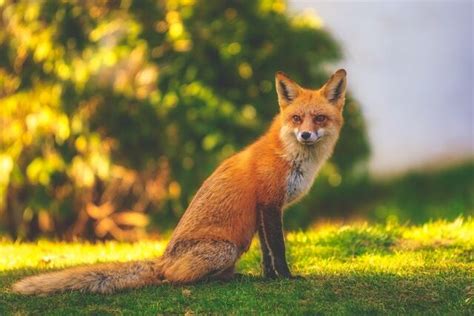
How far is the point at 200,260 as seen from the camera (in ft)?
20.7

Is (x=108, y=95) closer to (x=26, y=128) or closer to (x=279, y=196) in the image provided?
(x=26, y=128)

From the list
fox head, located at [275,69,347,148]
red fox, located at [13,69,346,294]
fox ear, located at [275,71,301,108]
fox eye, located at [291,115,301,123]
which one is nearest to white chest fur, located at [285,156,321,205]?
red fox, located at [13,69,346,294]

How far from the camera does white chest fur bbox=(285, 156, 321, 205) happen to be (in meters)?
6.62

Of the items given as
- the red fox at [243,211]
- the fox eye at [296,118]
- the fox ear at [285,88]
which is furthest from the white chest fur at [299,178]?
the fox ear at [285,88]

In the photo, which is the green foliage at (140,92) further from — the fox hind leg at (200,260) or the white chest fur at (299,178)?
the fox hind leg at (200,260)

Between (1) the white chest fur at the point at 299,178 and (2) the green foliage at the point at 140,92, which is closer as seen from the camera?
(1) the white chest fur at the point at 299,178

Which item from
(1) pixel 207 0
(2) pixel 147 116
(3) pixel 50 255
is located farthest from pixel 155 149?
(3) pixel 50 255

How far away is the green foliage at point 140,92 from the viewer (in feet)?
41.0

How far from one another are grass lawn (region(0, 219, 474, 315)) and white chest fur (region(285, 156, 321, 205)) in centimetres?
75

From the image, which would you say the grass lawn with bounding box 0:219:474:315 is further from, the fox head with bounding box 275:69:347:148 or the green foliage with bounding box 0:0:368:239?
the green foliage with bounding box 0:0:368:239

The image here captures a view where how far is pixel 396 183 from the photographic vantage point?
49.3 feet

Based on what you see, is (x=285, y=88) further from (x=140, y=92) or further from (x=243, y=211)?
(x=140, y=92)

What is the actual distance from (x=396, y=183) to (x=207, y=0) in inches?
208

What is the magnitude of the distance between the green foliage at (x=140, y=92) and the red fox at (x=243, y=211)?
5.44 meters
